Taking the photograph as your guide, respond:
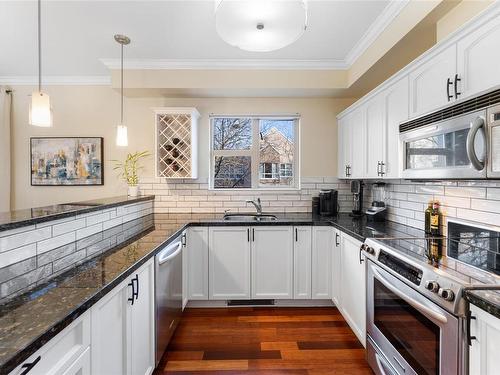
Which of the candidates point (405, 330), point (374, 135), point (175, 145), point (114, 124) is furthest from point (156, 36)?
point (405, 330)

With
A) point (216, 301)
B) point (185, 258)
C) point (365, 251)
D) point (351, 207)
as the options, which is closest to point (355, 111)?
point (351, 207)

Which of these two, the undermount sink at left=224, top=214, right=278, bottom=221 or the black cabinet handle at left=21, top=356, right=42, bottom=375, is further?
the undermount sink at left=224, top=214, right=278, bottom=221

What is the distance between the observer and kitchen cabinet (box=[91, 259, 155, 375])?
1167mm

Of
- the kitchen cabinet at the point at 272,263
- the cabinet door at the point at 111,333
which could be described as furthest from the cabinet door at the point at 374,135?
the cabinet door at the point at 111,333

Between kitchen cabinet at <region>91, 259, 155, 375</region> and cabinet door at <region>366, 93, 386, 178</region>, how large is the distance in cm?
199

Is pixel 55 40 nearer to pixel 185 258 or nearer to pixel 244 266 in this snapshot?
pixel 185 258

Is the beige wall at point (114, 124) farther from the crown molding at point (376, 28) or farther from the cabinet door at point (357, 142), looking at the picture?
the crown molding at point (376, 28)

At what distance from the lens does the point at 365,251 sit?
6.30 feet

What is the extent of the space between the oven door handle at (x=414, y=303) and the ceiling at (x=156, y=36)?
184cm

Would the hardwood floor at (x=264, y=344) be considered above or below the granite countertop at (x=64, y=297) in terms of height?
below

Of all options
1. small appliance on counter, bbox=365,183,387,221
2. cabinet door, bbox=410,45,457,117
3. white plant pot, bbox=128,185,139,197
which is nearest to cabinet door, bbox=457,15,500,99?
cabinet door, bbox=410,45,457,117

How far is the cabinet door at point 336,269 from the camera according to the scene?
8.63 feet

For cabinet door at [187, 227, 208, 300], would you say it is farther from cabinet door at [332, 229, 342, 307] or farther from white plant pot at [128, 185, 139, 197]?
cabinet door at [332, 229, 342, 307]

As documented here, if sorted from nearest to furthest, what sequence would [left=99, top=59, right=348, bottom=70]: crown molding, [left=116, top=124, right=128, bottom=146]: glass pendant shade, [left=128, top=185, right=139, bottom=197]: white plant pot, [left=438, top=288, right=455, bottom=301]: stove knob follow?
[left=438, top=288, right=455, bottom=301]: stove knob < [left=116, top=124, right=128, bottom=146]: glass pendant shade < [left=99, top=59, right=348, bottom=70]: crown molding < [left=128, top=185, right=139, bottom=197]: white plant pot
